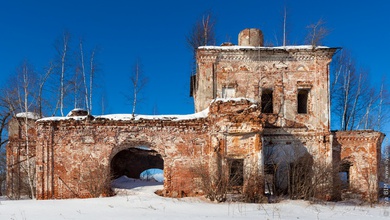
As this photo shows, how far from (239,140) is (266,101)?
14.1 ft

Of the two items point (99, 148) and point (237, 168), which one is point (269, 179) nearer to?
point (237, 168)

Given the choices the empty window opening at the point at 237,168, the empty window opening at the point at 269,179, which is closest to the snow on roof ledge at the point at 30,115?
the empty window opening at the point at 237,168

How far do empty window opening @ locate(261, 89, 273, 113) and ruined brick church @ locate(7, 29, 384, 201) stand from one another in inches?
2.2

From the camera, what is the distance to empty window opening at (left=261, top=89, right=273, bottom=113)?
1549 centimetres

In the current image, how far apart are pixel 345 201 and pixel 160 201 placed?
835 centimetres

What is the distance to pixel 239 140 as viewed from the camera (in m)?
12.1

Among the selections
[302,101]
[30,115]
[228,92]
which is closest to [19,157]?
[30,115]

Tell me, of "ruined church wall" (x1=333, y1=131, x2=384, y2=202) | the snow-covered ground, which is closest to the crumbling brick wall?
the snow-covered ground

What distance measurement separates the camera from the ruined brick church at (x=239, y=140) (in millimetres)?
12062

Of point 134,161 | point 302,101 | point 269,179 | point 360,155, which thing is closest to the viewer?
point 269,179

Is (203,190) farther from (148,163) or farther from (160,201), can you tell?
(148,163)

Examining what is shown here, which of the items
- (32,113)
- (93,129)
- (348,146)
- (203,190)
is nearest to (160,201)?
(203,190)

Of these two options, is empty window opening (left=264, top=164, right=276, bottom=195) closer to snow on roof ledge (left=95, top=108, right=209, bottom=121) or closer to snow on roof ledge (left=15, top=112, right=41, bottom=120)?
snow on roof ledge (left=95, top=108, right=209, bottom=121)

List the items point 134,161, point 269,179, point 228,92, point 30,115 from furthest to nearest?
point 30,115
point 134,161
point 228,92
point 269,179
